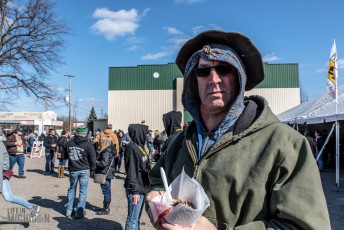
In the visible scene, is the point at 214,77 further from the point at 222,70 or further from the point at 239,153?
the point at 239,153

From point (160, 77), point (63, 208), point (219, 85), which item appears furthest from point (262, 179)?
point (160, 77)

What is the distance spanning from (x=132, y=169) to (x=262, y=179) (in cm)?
418

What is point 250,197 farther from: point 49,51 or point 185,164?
point 49,51

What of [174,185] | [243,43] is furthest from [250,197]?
[243,43]

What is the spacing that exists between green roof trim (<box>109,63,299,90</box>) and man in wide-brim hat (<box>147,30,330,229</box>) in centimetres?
3019

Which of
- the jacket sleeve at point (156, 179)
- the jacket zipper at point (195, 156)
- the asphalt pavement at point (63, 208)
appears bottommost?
the asphalt pavement at point (63, 208)

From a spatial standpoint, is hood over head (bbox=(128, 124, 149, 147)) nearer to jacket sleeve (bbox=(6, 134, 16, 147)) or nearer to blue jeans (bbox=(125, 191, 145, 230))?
blue jeans (bbox=(125, 191, 145, 230))

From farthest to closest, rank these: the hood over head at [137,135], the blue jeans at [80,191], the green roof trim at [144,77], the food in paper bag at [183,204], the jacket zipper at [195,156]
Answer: the green roof trim at [144,77]
the blue jeans at [80,191]
the hood over head at [137,135]
the jacket zipper at [195,156]
the food in paper bag at [183,204]

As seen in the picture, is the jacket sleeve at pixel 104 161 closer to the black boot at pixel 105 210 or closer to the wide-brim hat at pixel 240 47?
the black boot at pixel 105 210

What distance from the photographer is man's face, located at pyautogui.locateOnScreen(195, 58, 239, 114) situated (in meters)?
1.56

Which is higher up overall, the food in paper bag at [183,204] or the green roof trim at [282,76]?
Result: the green roof trim at [282,76]

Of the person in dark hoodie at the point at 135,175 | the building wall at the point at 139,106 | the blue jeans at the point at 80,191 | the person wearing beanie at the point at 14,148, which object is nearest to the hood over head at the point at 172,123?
the person in dark hoodie at the point at 135,175

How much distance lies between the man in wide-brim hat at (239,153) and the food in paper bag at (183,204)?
0.12 ft

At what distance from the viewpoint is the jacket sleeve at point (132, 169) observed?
513 centimetres
